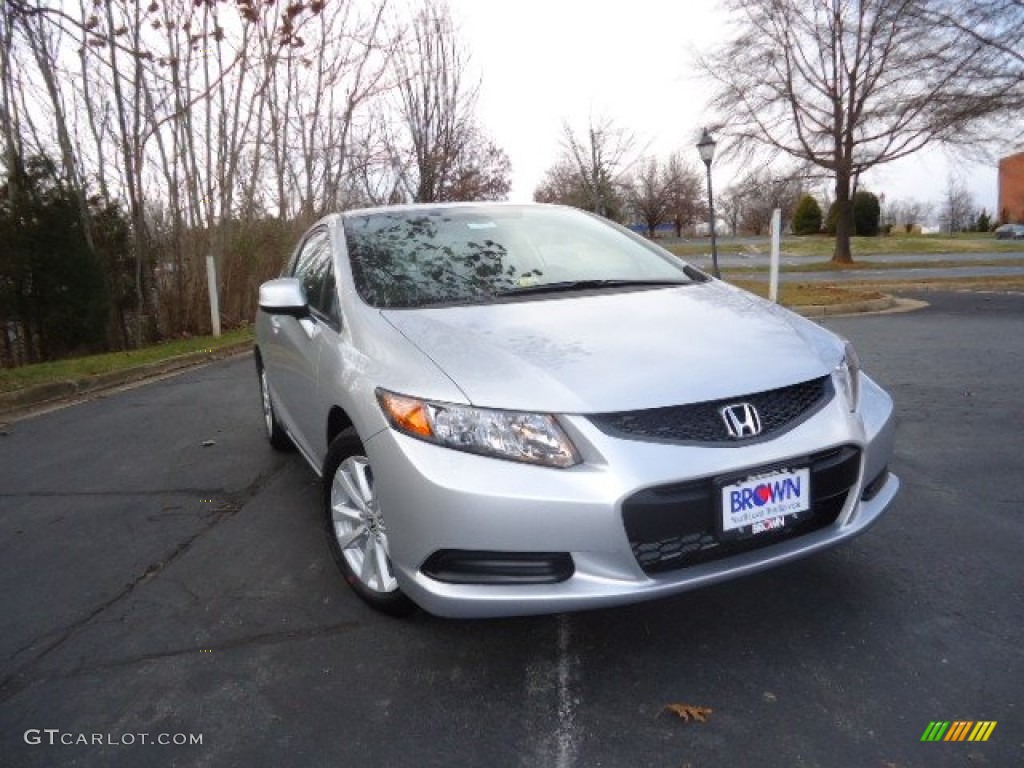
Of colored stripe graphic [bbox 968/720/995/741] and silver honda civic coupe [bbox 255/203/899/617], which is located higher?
silver honda civic coupe [bbox 255/203/899/617]

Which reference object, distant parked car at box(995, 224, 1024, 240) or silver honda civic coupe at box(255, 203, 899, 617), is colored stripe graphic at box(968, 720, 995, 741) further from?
distant parked car at box(995, 224, 1024, 240)

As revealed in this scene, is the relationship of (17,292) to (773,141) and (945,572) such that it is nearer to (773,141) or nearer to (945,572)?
(945,572)

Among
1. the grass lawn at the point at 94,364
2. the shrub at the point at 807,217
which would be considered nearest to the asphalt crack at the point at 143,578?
the grass lawn at the point at 94,364

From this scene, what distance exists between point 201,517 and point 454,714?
221cm

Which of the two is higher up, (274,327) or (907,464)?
(274,327)

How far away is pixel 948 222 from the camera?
88.0m

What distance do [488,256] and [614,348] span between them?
3.66 feet

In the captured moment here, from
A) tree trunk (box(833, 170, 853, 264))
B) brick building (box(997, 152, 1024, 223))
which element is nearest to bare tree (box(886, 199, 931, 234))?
brick building (box(997, 152, 1024, 223))

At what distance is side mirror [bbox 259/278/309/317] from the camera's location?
10.4 feet

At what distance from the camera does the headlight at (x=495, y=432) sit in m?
2.03

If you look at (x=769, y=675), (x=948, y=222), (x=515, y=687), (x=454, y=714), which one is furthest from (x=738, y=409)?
(x=948, y=222)

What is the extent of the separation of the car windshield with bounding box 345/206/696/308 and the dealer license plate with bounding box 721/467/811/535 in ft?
4.22

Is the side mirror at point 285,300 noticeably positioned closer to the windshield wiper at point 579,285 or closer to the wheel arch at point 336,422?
the wheel arch at point 336,422

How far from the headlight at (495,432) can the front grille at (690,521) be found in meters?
0.24
